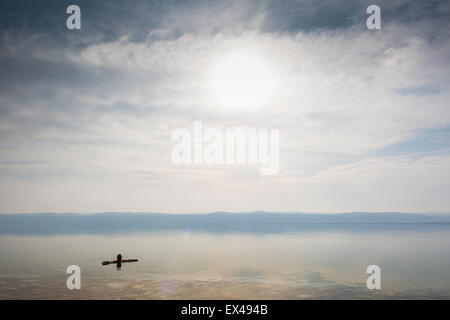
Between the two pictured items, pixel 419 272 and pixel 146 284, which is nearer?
pixel 146 284

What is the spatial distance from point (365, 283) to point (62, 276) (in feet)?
156

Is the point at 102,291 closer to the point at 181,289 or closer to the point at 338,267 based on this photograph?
the point at 181,289

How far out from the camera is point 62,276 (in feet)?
151

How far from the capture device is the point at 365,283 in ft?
144
